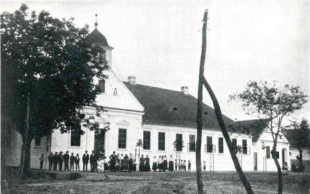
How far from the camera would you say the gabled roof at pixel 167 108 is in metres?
34.7

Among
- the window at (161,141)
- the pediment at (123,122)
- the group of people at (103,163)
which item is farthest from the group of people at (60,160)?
the window at (161,141)

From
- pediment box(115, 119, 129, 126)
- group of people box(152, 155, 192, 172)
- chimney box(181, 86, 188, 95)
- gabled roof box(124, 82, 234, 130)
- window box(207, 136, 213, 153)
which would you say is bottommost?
group of people box(152, 155, 192, 172)

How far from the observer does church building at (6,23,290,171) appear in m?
27.4

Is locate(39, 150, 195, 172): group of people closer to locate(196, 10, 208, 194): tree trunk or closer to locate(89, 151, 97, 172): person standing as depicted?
locate(89, 151, 97, 172): person standing

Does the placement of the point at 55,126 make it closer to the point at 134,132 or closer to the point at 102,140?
the point at 102,140

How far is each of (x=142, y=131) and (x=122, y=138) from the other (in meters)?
2.13

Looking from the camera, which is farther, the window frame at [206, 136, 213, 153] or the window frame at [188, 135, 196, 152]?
the window frame at [206, 136, 213, 153]

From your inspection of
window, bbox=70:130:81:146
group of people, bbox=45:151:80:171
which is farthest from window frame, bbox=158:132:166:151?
group of people, bbox=45:151:80:171

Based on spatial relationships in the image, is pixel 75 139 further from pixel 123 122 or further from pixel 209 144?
pixel 209 144

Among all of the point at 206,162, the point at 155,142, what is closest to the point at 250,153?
the point at 206,162

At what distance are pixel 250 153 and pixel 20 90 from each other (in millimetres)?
30288

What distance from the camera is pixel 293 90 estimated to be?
17.9 meters

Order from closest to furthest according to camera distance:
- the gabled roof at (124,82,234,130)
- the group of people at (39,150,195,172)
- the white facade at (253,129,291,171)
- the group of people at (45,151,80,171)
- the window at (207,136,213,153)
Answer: the group of people at (45,151,80,171)
the group of people at (39,150,195,172)
the gabled roof at (124,82,234,130)
the window at (207,136,213,153)
the white facade at (253,129,291,171)

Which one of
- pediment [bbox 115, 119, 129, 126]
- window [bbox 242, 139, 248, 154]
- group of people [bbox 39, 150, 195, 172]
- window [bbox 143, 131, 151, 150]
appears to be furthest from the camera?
window [bbox 242, 139, 248, 154]
